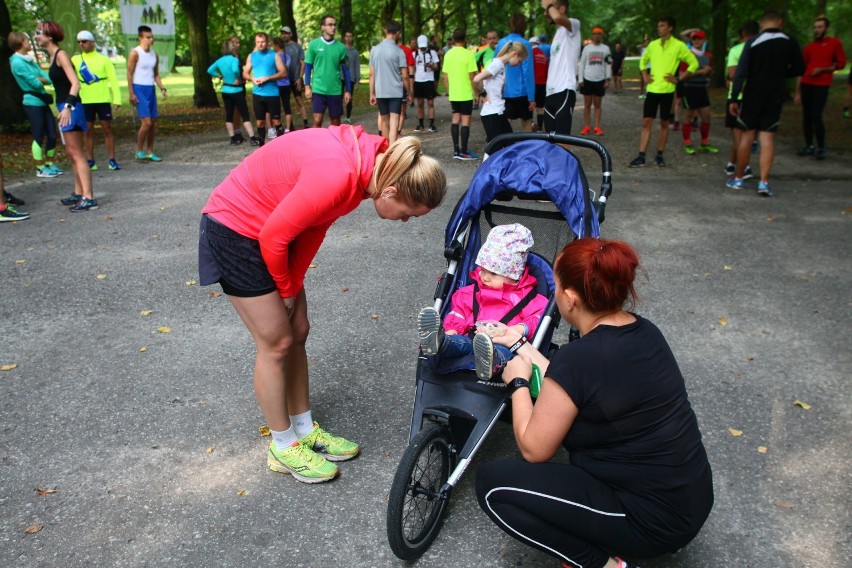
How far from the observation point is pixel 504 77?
9664 mm

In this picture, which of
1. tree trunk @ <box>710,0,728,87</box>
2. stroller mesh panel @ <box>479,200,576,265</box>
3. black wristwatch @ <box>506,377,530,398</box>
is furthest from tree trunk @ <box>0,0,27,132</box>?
tree trunk @ <box>710,0,728,87</box>

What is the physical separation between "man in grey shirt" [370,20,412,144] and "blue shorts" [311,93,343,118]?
657mm

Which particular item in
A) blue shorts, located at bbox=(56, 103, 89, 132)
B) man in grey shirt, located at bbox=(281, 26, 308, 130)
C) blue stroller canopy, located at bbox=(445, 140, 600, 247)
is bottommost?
blue stroller canopy, located at bbox=(445, 140, 600, 247)

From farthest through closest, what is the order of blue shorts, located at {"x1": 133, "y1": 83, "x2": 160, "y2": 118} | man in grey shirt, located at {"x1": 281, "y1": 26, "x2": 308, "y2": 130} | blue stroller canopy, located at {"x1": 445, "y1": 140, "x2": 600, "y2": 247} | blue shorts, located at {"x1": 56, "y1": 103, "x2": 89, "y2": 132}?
man in grey shirt, located at {"x1": 281, "y1": 26, "x2": 308, "y2": 130} → blue shorts, located at {"x1": 133, "y1": 83, "x2": 160, "y2": 118} → blue shorts, located at {"x1": 56, "y1": 103, "x2": 89, "y2": 132} → blue stroller canopy, located at {"x1": 445, "y1": 140, "x2": 600, "y2": 247}

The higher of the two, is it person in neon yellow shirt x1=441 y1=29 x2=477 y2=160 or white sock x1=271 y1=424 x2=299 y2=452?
person in neon yellow shirt x1=441 y1=29 x2=477 y2=160

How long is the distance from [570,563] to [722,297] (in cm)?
361

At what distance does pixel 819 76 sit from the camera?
1035 centimetres

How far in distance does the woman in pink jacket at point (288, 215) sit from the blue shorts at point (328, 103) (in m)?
9.04

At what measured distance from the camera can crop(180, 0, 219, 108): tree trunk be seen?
20141 millimetres

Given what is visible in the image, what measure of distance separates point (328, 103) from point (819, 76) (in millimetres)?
7760

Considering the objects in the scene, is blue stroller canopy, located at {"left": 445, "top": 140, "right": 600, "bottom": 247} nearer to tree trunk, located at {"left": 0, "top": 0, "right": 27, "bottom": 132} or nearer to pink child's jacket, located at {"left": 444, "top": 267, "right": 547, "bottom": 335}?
pink child's jacket, located at {"left": 444, "top": 267, "right": 547, "bottom": 335}

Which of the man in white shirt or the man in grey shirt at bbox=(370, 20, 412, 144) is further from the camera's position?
the man in grey shirt at bbox=(370, 20, 412, 144)

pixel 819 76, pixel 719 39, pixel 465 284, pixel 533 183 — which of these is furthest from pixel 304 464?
pixel 719 39

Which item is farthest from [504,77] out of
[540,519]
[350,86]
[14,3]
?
[14,3]
